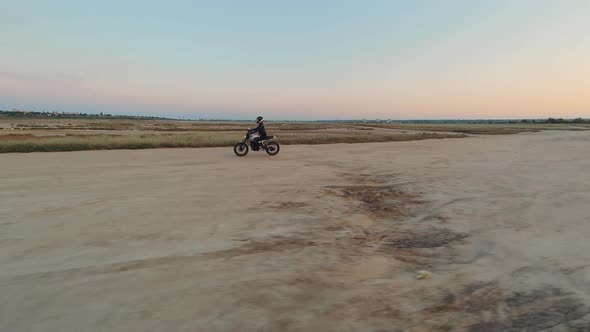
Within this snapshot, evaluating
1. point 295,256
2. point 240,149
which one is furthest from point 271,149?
point 295,256

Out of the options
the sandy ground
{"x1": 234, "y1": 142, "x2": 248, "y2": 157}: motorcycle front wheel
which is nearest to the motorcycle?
{"x1": 234, "y1": 142, "x2": 248, "y2": 157}: motorcycle front wheel

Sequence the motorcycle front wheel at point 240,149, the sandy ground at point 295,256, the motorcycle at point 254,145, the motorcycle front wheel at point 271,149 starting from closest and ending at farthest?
1. the sandy ground at point 295,256
2. the motorcycle at point 254,145
3. the motorcycle front wheel at point 240,149
4. the motorcycle front wheel at point 271,149

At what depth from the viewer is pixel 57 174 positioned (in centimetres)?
1095

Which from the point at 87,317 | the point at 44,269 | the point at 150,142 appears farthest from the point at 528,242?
the point at 150,142

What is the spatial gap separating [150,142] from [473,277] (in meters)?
21.5

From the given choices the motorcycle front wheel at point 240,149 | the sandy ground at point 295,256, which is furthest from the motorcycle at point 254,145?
the sandy ground at point 295,256

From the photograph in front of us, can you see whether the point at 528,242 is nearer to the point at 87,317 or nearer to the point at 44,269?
the point at 87,317

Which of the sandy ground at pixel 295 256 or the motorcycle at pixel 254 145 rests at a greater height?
the motorcycle at pixel 254 145

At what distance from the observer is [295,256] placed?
4461 millimetres

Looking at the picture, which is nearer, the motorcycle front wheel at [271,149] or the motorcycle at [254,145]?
the motorcycle at [254,145]

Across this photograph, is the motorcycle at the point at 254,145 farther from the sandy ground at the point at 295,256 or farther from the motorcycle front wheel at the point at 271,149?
the sandy ground at the point at 295,256

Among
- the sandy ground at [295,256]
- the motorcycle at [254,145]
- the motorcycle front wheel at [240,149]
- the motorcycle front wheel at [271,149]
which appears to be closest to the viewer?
the sandy ground at [295,256]

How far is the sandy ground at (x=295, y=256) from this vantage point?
3100mm

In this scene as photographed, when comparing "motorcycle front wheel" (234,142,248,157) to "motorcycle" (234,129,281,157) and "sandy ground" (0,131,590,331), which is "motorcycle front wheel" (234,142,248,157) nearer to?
"motorcycle" (234,129,281,157)
